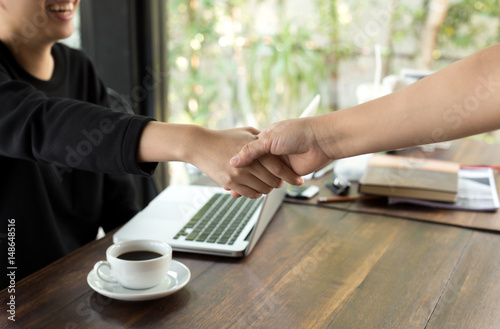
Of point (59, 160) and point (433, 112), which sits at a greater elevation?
point (433, 112)

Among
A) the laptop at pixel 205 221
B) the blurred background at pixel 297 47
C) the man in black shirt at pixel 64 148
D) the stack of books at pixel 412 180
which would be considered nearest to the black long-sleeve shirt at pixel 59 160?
the man in black shirt at pixel 64 148

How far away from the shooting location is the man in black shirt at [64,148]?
3.64 feet

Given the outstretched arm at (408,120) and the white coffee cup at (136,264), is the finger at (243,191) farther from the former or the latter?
the white coffee cup at (136,264)

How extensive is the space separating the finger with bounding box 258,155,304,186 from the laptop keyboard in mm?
127

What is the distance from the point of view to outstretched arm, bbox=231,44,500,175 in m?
0.92

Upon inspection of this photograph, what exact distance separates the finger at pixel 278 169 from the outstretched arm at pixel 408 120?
5 cm

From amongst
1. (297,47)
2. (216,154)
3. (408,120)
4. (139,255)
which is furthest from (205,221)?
(297,47)

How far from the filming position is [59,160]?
3.69 feet

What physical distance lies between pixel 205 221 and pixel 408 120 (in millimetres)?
546

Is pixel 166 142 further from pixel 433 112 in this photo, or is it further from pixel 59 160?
pixel 433 112

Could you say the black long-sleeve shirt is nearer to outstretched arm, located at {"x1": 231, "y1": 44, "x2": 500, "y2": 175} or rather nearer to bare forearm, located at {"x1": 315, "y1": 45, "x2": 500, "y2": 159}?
outstretched arm, located at {"x1": 231, "y1": 44, "x2": 500, "y2": 175}

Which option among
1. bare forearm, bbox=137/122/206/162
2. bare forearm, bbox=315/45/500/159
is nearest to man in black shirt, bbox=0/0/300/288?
bare forearm, bbox=137/122/206/162

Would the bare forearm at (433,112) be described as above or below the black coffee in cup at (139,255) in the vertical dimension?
above

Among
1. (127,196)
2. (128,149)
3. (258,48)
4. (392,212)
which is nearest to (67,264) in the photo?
(128,149)
